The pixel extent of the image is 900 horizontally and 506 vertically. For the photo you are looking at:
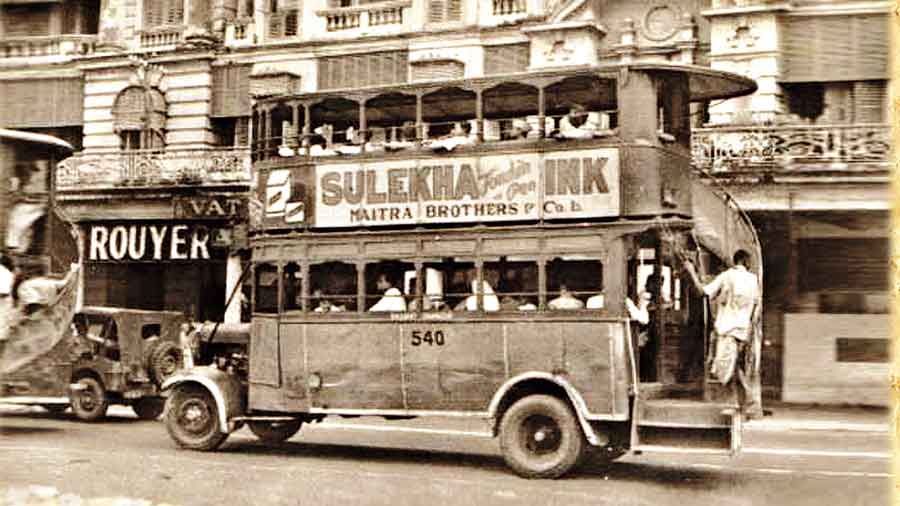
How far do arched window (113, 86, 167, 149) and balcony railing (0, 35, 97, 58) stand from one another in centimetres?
165

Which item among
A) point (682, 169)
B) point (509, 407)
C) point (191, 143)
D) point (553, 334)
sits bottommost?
point (509, 407)

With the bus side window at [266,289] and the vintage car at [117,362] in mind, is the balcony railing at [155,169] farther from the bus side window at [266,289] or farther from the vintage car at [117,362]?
the bus side window at [266,289]

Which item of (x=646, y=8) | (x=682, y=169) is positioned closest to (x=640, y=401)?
(x=682, y=169)

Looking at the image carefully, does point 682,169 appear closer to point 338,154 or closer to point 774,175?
point 338,154

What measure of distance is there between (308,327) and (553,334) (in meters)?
2.92

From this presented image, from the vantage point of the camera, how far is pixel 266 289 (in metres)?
12.9

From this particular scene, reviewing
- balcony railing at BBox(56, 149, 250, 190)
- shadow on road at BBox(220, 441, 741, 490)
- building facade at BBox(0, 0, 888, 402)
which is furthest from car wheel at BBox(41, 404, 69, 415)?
balcony railing at BBox(56, 149, 250, 190)

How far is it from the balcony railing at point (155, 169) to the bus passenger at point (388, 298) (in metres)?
11.6

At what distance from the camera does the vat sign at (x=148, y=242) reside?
23562mm

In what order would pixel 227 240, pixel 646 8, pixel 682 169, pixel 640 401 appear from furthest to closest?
pixel 227 240, pixel 646 8, pixel 682 169, pixel 640 401

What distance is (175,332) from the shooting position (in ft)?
58.6

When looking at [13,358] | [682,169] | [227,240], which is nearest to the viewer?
[682,169]

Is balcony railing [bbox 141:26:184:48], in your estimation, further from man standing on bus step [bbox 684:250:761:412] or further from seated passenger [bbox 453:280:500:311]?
man standing on bus step [bbox 684:250:761:412]

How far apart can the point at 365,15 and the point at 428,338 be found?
12.5 metres
